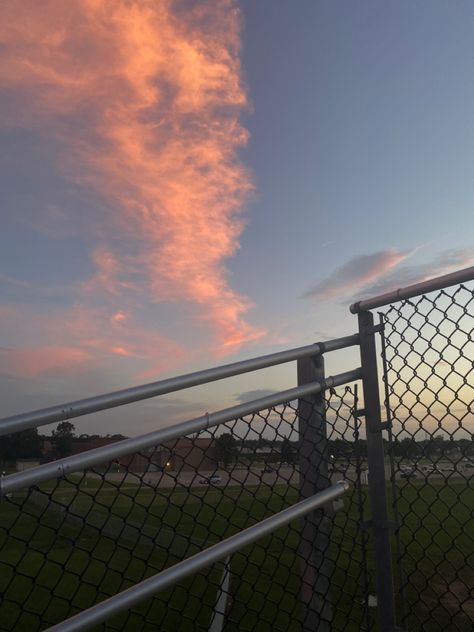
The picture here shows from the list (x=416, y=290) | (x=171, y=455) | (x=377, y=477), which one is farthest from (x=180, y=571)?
(x=416, y=290)

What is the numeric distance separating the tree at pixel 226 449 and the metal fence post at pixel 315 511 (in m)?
0.33

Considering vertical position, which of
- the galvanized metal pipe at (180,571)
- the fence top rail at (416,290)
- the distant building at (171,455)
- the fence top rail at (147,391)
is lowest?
the galvanized metal pipe at (180,571)

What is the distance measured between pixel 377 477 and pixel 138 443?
1.27 m

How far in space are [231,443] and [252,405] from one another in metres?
0.50

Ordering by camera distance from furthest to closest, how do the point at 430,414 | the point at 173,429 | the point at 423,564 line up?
the point at 423,564, the point at 430,414, the point at 173,429

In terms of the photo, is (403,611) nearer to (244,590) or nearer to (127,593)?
(127,593)

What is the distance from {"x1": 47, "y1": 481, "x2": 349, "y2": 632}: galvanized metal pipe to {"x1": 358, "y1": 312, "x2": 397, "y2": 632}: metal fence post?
0.95 feet

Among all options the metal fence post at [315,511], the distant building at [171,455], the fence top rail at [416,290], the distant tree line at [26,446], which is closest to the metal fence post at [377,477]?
the fence top rail at [416,290]

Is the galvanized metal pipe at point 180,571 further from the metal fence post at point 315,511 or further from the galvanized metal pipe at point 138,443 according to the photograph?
the galvanized metal pipe at point 138,443

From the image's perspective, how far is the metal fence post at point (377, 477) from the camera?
240cm

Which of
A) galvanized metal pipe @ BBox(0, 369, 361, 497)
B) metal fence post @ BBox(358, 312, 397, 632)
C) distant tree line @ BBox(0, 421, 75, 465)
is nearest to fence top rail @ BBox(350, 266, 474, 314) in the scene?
metal fence post @ BBox(358, 312, 397, 632)

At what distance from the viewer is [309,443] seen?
2.34m

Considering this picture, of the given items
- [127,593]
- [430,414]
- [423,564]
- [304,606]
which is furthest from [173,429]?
[423,564]

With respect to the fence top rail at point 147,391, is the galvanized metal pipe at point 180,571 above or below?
below
